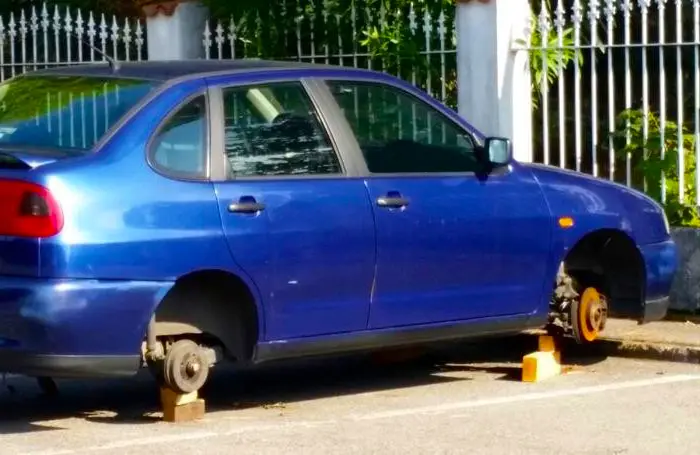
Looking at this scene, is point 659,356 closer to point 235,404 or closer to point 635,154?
point 635,154

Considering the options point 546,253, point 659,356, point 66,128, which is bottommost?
point 659,356

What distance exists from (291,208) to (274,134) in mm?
415

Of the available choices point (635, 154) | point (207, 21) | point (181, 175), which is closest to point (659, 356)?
point (635, 154)

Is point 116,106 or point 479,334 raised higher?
point 116,106

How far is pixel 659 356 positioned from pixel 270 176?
3.00m

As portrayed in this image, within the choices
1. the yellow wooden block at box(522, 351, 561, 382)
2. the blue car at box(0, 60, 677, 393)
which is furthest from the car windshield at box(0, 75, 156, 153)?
the yellow wooden block at box(522, 351, 561, 382)

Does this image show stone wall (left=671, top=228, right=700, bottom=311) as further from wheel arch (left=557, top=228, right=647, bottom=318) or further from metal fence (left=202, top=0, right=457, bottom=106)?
metal fence (left=202, top=0, right=457, bottom=106)

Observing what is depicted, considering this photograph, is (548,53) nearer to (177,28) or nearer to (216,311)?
(177,28)

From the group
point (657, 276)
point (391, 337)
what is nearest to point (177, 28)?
point (657, 276)

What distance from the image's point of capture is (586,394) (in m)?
8.62

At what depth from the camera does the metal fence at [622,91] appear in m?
10.9

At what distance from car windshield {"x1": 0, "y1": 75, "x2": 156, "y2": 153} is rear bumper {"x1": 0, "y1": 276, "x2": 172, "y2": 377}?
0.69 meters

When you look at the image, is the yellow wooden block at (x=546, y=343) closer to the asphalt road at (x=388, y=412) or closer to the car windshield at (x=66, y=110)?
the asphalt road at (x=388, y=412)

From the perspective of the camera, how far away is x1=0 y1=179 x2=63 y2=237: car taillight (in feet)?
23.4
